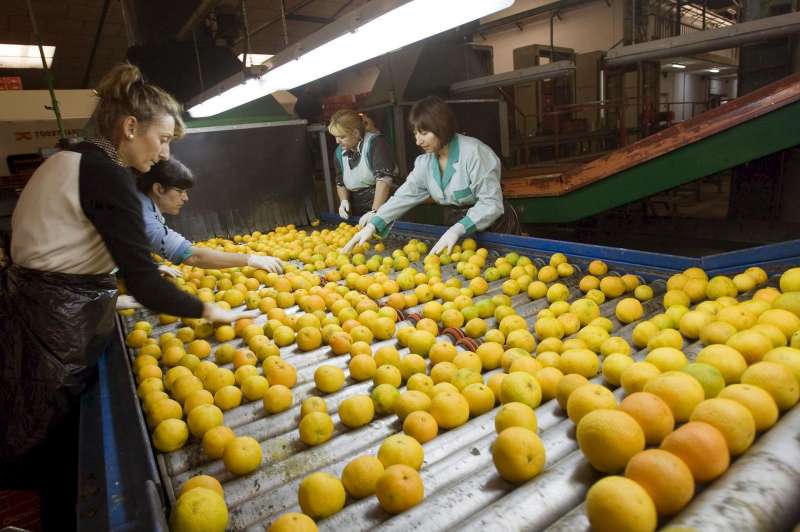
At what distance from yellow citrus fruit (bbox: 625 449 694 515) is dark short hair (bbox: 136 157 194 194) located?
155 inches

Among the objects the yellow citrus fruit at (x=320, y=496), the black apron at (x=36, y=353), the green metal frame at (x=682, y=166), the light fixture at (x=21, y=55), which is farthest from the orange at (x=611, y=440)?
the light fixture at (x=21, y=55)

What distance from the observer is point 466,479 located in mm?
1542

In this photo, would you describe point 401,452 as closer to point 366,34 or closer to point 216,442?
point 216,442

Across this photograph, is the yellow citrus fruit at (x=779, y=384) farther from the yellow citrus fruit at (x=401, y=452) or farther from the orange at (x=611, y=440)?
the yellow citrus fruit at (x=401, y=452)

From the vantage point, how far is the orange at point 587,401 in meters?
1.64

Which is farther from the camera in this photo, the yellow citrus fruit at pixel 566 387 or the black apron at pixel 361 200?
the black apron at pixel 361 200

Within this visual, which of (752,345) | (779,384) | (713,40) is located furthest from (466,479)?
(713,40)

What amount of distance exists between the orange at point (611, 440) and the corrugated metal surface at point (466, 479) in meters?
0.08

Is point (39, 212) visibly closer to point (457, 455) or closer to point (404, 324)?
point (404, 324)

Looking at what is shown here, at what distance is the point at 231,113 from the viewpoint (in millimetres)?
6902

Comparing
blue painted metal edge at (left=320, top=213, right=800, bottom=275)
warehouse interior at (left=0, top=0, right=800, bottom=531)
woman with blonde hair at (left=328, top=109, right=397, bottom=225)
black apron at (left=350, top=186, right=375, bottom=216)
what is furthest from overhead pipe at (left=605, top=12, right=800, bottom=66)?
black apron at (left=350, top=186, right=375, bottom=216)

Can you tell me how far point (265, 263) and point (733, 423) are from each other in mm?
3457

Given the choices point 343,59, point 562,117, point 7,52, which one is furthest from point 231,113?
point 7,52

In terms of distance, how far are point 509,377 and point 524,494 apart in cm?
60
